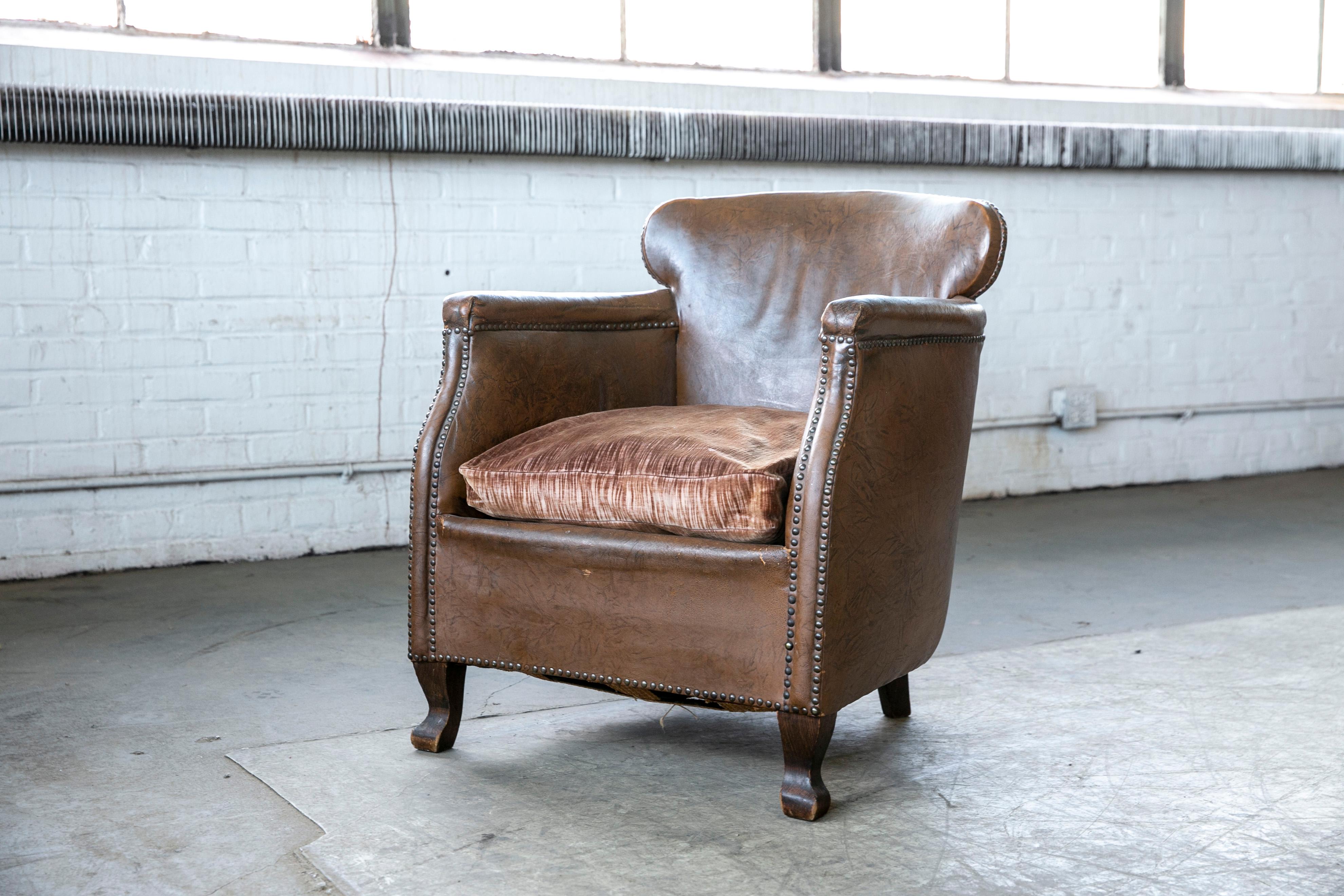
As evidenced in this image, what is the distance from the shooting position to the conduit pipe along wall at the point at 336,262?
339 cm

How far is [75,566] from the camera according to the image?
11.3 ft

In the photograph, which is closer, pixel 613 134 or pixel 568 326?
pixel 568 326

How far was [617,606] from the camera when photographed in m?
1.89

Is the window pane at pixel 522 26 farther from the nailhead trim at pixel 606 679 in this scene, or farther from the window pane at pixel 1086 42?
the nailhead trim at pixel 606 679

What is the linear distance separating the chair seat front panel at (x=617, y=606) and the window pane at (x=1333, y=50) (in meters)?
4.70

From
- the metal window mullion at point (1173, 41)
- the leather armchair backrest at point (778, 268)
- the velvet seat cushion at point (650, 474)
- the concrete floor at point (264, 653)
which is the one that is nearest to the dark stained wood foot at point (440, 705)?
the concrete floor at point (264, 653)

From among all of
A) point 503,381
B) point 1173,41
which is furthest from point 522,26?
point 1173,41

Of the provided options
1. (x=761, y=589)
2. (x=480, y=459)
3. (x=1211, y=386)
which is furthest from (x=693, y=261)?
(x=1211, y=386)

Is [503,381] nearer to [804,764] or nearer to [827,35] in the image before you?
[804,764]

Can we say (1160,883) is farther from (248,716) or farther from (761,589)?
(248,716)

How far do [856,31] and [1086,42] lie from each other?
1004 millimetres

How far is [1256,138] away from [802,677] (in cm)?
390

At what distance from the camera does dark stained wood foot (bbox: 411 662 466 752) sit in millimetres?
2064

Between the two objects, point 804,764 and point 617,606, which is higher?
point 617,606
